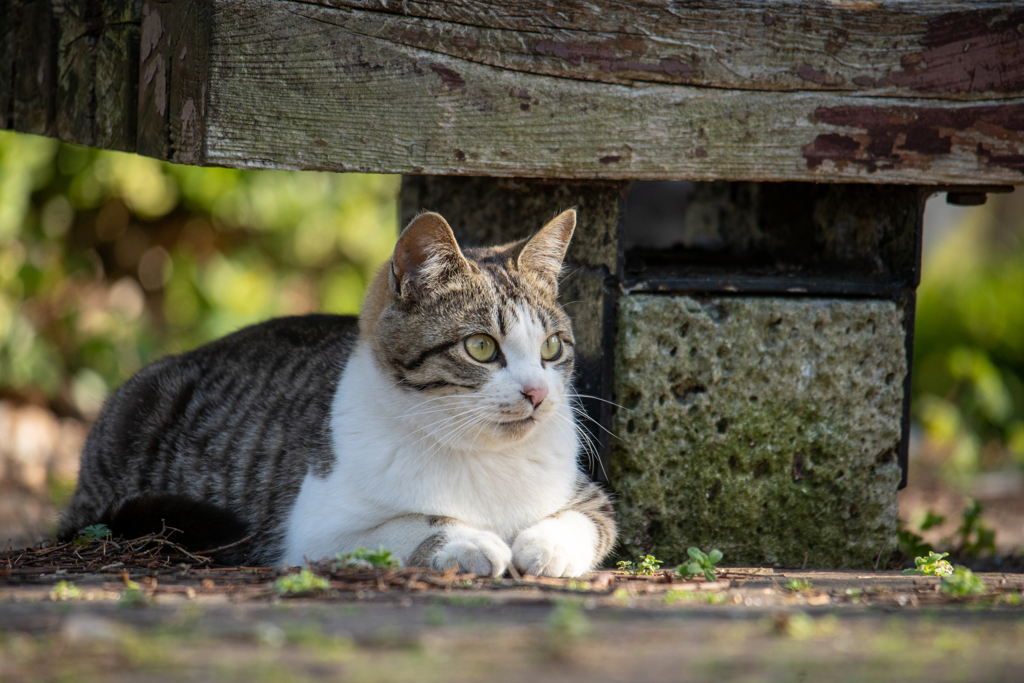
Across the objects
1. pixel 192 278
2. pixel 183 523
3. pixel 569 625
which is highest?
pixel 192 278

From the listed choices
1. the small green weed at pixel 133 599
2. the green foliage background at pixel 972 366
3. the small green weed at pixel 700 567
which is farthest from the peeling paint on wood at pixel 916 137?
the green foliage background at pixel 972 366

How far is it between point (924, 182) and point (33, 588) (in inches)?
110

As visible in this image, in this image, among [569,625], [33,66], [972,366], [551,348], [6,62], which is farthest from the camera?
[972,366]

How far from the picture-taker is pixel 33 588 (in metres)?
2.12

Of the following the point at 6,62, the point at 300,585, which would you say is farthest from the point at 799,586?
the point at 6,62

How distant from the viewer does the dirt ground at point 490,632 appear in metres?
1.50

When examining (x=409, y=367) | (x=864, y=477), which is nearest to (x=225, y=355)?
(x=409, y=367)

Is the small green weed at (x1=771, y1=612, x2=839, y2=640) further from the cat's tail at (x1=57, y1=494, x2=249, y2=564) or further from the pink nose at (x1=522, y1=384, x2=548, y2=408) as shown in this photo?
the cat's tail at (x1=57, y1=494, x2=249, y2=564)

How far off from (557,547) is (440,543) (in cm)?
31

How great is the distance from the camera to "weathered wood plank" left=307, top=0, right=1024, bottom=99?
2664 millimetres

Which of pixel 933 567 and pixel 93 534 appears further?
pixel 93 534

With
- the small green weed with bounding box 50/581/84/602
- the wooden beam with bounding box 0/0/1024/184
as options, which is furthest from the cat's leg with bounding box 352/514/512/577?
the wooden beam with bounding box 0/0/1024/184

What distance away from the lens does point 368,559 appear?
2.27 meters

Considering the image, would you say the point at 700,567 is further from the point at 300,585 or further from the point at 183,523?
the point at 183,523
